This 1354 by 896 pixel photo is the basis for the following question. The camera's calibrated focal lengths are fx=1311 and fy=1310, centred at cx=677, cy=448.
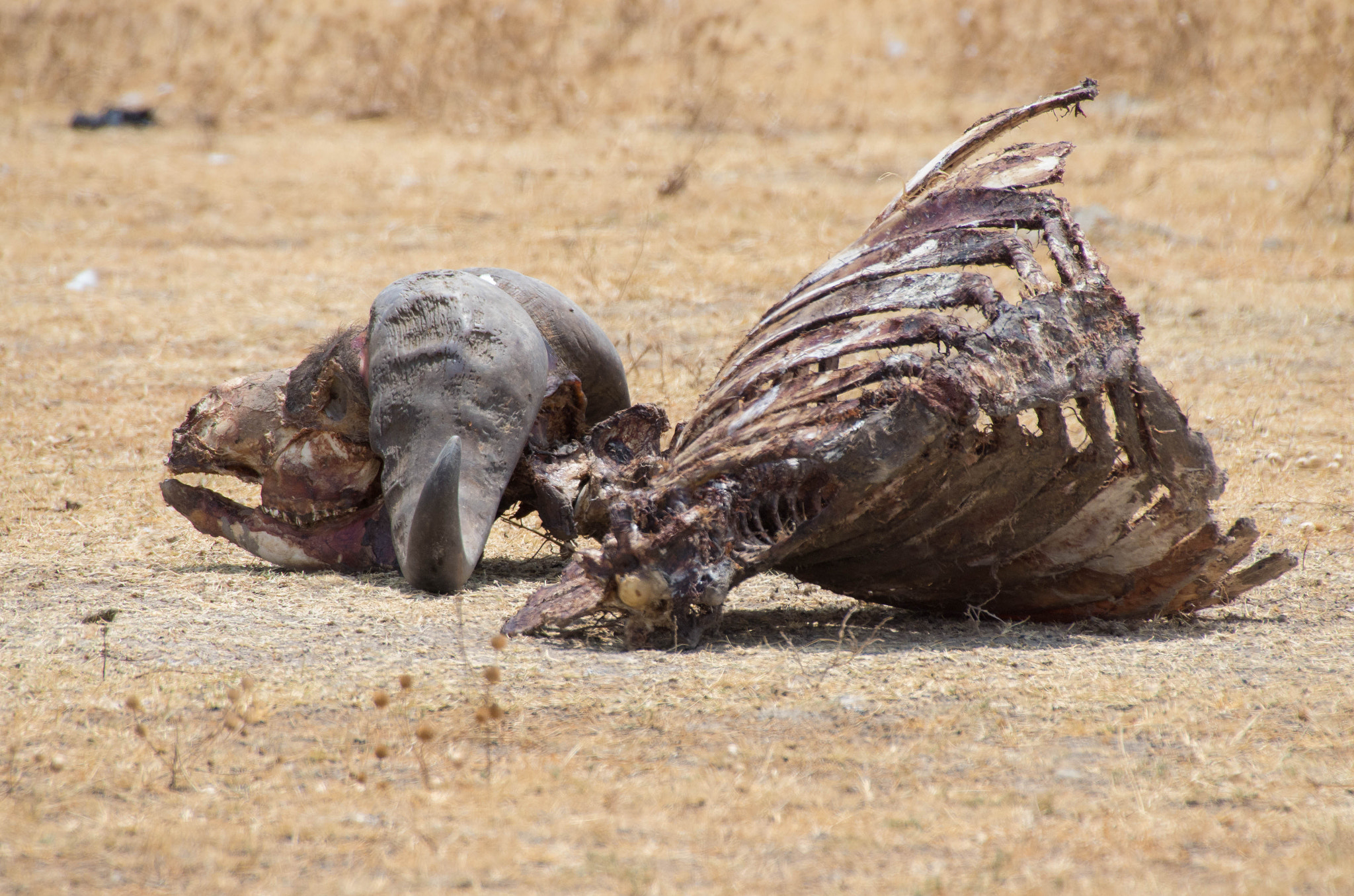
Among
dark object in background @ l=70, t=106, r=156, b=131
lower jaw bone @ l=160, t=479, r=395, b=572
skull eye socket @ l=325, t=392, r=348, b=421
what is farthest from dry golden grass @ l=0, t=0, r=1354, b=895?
dark object in background @ l=70, t=106, r=156, b=131

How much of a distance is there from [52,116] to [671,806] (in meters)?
12.2

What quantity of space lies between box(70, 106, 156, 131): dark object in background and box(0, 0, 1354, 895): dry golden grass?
5.76ft

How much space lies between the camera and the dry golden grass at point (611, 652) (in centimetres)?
228

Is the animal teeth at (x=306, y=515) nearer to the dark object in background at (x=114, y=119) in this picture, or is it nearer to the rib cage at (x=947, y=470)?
the rib cage at (x=947, y=470)

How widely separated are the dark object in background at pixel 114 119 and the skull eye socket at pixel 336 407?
9.29 m

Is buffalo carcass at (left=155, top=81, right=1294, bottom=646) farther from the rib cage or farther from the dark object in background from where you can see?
the dark object in background

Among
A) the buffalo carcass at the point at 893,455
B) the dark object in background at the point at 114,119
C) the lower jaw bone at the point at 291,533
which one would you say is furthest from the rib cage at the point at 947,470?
the dark object in background at the point at 114,119

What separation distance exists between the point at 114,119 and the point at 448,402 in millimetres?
10016

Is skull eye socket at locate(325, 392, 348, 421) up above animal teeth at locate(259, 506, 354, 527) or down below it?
above

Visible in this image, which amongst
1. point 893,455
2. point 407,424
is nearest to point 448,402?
point 407,424

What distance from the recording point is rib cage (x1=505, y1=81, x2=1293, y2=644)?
316 centimetres

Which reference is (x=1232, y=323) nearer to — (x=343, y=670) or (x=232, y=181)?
(x=343, y=670)

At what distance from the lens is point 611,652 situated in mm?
3273

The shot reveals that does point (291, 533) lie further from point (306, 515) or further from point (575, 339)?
point (575, 339)
